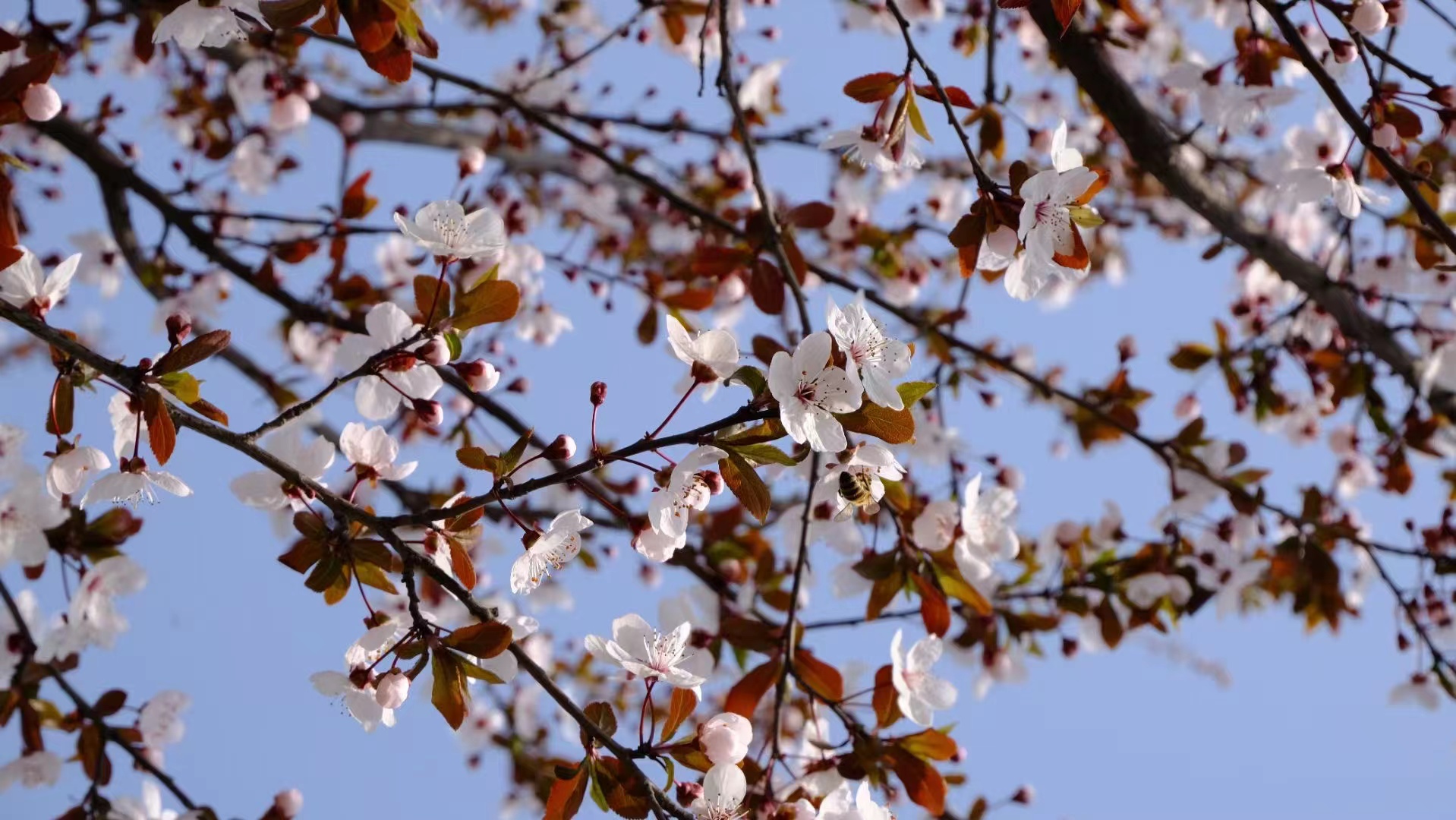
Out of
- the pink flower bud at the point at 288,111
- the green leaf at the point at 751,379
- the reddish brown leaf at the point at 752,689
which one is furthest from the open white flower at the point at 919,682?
the pink flower bud at the point at 288,111

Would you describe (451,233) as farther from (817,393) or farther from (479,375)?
Result: (817,393)

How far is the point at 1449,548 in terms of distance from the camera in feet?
8.60

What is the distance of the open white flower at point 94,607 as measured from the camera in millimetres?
1791

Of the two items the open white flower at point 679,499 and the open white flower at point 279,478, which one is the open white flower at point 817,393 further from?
the open white flower at point 279,478

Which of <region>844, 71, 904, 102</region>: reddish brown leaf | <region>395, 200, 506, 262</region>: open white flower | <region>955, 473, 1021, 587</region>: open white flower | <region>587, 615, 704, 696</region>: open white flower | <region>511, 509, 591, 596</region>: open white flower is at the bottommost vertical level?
<region>587, 615, 704, 696</region>: open white flower

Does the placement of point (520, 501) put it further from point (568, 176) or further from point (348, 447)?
point (568, 176)

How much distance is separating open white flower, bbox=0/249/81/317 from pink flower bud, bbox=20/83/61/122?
222 mm

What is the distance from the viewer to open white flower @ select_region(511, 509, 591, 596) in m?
1.18

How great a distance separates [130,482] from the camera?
125cm

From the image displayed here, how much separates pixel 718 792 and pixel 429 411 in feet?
1.87

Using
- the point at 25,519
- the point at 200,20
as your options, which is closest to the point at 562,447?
the point at 200,20

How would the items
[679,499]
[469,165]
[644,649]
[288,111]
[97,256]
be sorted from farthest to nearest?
[97,256] → [288,111] → [469,165] → [644,649] → [679,499]

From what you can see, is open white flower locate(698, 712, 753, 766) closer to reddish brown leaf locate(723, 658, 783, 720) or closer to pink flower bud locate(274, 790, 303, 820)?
reddish brown leaf locate(723, 658, 783, 720)

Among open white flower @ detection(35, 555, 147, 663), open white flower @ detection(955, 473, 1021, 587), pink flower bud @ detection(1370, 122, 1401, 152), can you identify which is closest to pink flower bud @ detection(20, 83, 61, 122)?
open white flower @ detection(35, 555, 147, 663)
